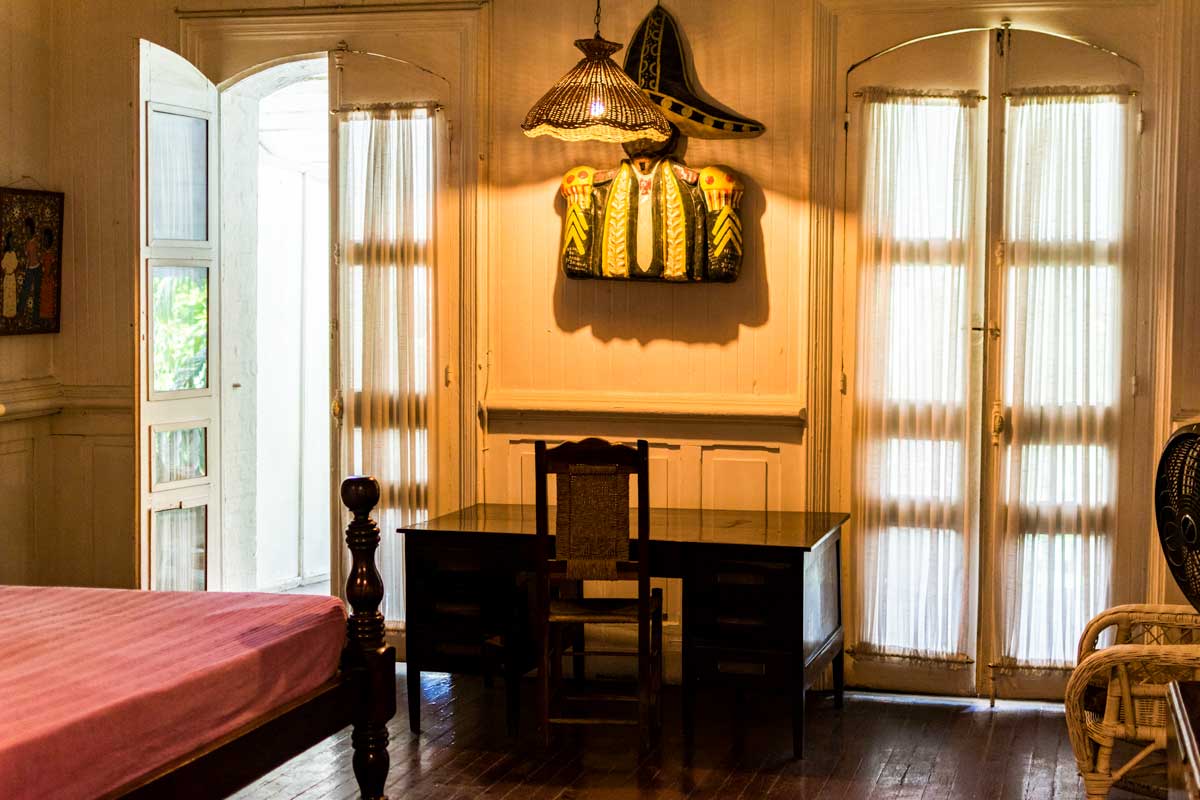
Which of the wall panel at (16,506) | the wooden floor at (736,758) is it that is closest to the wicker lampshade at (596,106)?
the wooden floor at (736,758)

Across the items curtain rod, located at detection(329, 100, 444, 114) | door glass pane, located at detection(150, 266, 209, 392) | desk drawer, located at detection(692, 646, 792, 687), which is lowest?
desk drawer, located at detection(692, 646, 792, 687)

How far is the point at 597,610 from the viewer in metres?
4.97

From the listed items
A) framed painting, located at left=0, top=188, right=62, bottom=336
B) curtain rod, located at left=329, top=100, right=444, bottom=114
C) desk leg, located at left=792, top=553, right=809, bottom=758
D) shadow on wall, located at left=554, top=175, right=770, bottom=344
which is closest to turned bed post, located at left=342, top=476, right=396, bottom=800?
desk leg, located at left=792, top=553, right=809, bottom=758

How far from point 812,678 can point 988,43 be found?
8.33 ft

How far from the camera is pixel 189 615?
12.9 feet

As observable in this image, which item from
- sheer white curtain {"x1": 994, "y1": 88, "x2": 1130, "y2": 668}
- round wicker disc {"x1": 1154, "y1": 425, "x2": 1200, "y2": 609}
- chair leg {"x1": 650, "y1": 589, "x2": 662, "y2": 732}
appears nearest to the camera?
round wicker disc {"x1": 1154, "y1": 425, "x2": 1200, "y2": 609}

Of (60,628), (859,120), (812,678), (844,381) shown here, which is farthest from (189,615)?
(859,120)

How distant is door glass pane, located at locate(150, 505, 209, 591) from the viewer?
612 centimetres

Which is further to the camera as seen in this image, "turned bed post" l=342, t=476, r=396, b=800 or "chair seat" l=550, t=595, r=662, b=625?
"chair seat" l=550, t=595, r=662, b=625

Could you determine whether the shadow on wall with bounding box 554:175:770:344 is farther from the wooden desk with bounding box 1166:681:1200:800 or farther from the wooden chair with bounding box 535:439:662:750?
the wooden desk with bounding box 1166:681:1200:800

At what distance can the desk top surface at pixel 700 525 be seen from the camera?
503 cm

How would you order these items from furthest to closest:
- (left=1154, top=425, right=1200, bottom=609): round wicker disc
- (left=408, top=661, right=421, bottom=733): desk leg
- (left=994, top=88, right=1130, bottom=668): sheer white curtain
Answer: (left=994, top=88, right=1130, bottom=668): sheer white curtain
(left=408, top=661, right=421, bottom=733): desk leg
(left=1154, top=425, right=1200, bottom=609): round wicker disc

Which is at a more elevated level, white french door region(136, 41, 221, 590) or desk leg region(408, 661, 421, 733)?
white french door region(136, 41, 221, 590)

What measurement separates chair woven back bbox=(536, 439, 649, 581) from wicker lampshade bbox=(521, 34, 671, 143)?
42.2 inches
